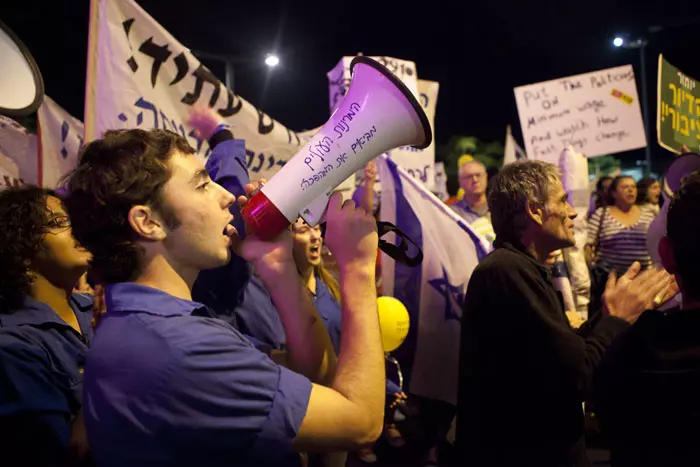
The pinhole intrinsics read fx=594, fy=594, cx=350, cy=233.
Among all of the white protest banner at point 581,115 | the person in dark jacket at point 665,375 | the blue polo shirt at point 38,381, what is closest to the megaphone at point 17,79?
the blue polo shirt at point 38,381

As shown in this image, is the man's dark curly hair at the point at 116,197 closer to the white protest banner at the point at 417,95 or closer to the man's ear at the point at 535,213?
the man's ear at the point at 535,213

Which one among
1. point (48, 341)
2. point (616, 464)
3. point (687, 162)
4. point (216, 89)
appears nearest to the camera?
point (616, 464)

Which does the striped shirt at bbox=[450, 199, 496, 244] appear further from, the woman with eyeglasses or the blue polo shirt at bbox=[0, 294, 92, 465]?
the blue polo shirt at bbox=[0, 294, 92, 465]

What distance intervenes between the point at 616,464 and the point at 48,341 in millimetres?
1859

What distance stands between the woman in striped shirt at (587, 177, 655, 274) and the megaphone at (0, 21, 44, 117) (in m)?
5.25

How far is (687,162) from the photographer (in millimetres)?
3518

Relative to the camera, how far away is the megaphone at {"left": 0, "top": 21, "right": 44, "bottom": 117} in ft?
8.27

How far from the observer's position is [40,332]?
206cm

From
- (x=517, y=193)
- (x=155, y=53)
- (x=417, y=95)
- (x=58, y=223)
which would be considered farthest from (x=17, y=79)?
(x=417, y=95)

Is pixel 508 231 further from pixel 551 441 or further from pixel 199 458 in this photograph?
pixel 199 458

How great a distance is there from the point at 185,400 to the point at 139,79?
279 cm

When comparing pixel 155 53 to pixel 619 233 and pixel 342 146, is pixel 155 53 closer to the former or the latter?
pixel 342 146

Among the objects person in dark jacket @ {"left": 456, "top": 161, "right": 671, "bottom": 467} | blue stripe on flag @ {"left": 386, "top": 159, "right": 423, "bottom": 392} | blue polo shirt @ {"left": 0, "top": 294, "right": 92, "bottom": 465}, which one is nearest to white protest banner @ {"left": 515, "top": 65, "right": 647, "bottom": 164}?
blue stripe on flag @ {"left": 386, "top": 159, "right": 423, "bottom": 392}

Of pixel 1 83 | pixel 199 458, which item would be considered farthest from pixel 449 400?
pixel 1 83
